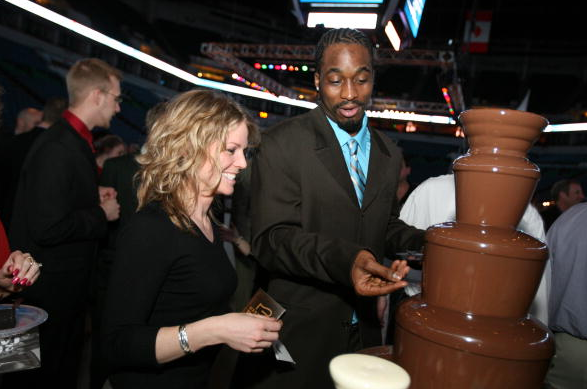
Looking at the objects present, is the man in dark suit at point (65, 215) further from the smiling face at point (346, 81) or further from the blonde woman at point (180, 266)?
the smiling face at point (346, 81)

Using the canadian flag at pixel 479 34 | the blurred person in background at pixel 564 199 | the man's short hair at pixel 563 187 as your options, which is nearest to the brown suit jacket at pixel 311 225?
the blurred person in background at pixel 564 199

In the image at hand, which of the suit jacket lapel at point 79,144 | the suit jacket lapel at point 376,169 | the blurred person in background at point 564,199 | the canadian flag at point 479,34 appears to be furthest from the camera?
the canadian flag at point 479,34

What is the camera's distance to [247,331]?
119 cm

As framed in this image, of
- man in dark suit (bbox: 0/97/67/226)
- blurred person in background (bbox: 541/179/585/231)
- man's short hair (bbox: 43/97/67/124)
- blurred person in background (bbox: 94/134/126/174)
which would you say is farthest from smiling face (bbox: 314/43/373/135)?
blurred person in background (bbox: 541/179/585/231)

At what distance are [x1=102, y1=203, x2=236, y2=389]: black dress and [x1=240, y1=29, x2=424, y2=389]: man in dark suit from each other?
0.61 ft

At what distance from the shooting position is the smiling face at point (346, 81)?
161 cm

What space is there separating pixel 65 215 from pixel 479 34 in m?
12.2

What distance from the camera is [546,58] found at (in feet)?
66.1

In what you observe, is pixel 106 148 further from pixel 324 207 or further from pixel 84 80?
pixel 324 207

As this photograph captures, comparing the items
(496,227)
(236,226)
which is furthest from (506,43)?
(496,227)

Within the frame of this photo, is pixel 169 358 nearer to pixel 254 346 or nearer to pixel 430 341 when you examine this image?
pixel 254 346

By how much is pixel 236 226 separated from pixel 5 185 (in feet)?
5.27

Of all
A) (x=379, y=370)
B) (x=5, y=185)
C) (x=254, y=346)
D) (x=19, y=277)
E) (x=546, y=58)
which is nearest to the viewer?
(x=379, y=370)

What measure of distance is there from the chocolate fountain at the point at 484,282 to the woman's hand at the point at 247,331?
365mm
